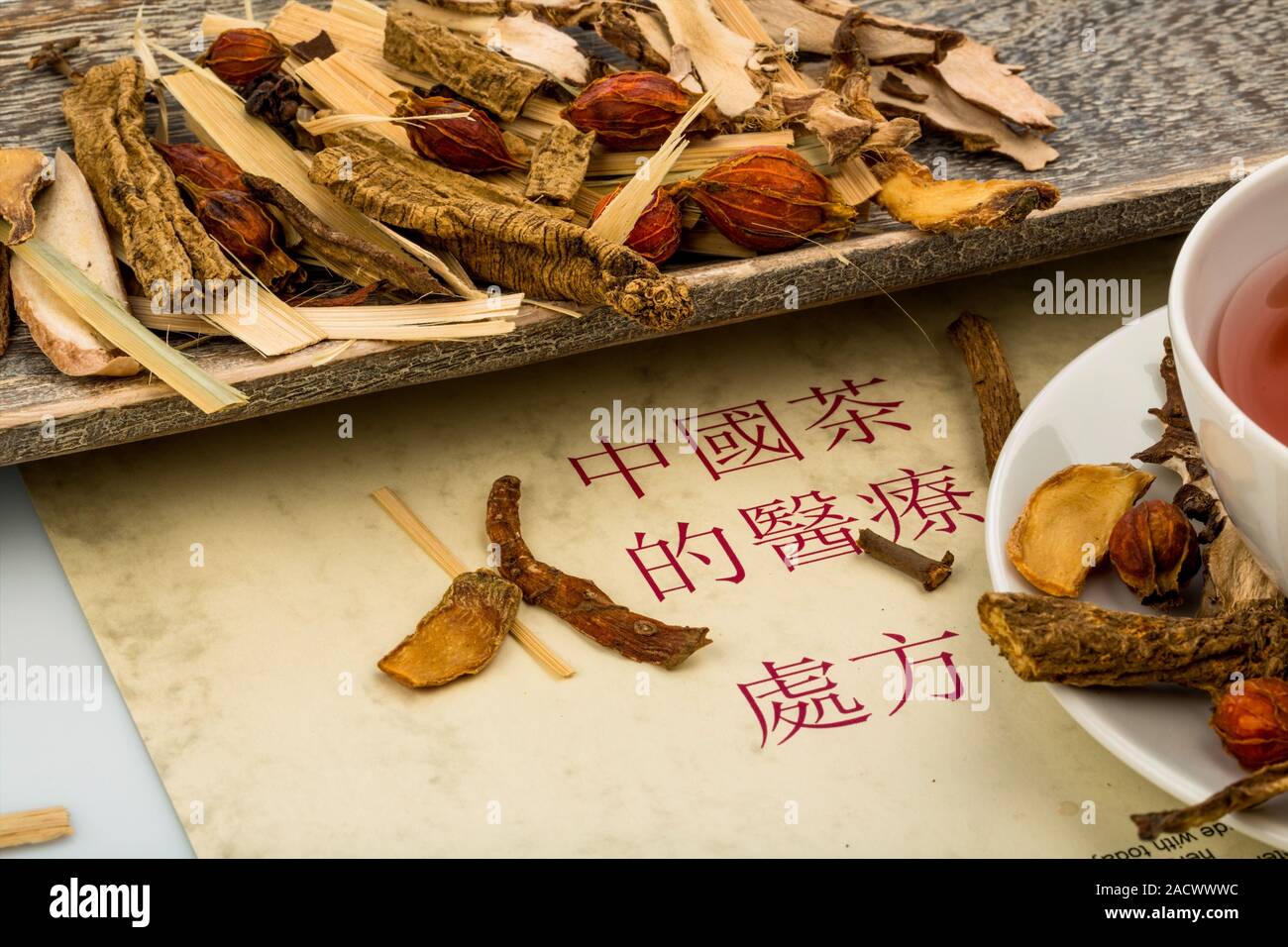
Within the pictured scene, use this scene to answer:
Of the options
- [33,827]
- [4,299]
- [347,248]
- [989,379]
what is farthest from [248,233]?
[989,379]

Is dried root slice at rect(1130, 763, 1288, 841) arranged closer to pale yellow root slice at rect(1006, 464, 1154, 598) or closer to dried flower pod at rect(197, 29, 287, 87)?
pale yellow root slice at rect(1006, 464, 1154, 598)

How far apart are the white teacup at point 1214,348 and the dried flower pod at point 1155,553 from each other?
5 centimetres

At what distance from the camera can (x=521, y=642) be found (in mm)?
875

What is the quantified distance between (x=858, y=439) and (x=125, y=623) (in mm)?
527

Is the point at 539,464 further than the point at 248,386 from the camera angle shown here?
Yes

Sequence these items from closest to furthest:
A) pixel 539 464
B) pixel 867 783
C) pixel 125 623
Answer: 1. pixel 867 783
2. pixel 125 623
3. pixel 539 464

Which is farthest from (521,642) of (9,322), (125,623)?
(9,322)

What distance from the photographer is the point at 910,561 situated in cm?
90

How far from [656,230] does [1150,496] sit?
375mm

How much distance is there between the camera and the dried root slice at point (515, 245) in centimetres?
87

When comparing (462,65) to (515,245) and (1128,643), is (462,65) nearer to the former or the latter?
(515,245)

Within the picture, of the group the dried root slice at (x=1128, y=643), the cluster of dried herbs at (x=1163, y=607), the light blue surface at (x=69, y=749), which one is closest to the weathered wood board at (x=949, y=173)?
the light blue surface at (x=69, y=749)

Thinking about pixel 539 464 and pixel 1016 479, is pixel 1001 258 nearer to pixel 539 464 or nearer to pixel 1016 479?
pixel 1016 479

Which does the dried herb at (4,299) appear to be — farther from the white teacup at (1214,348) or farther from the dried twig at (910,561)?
the white teacup at (1214,348)
